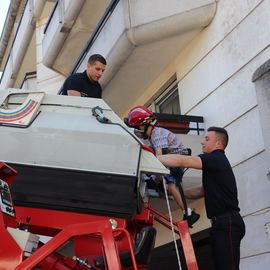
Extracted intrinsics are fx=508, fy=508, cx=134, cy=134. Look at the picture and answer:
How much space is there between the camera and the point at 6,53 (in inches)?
880

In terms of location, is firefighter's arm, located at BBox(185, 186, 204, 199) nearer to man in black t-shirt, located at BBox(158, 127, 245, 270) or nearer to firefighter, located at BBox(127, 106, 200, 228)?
man in black t-shirt, located at BBox(158, 127, 245, 270)

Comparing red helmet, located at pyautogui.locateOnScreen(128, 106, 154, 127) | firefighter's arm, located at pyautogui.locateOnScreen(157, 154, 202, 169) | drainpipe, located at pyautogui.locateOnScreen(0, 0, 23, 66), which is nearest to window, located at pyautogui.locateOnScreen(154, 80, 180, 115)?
red helmet, located at pyautogui.locateOnScreen(128, 106, 154, 127)

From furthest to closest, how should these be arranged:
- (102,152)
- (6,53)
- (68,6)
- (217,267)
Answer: (6,53) → (68,6) → (217,267) → (102,152)

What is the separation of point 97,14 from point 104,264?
9.61 metres

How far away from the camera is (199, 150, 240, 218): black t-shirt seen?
503cm

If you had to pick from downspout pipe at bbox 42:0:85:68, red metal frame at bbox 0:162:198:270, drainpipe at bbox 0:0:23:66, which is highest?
drainpipe at bbox 0:0:23:66

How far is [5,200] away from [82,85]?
2.14 m

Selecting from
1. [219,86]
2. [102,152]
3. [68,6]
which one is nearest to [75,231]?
[102,152]

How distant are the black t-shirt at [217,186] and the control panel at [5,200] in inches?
78.3

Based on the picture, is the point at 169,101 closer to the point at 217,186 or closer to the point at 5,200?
the point at 217,186

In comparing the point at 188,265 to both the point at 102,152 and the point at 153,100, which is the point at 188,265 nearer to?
the point at 102,152

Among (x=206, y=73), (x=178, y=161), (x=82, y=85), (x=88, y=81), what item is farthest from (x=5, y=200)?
(x=206, y=73)

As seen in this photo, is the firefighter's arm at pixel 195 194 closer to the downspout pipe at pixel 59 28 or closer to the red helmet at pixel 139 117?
the red helmet at pixel 139 117

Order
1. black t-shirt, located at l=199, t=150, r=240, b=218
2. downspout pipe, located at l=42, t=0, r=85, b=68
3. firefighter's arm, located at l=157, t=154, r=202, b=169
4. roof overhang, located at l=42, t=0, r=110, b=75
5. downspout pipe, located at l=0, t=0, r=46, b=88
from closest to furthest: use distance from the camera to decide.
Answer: firefighter's arm, located at l=157, t=154, r=202, b=169 < black t-shirt, located at l=199, t=150, r=240, b=218 < downspout pipe, located at l=42, t=0, r=85, b=68 < roof overhang, located at l=42, t=0, r=110, b=75 < downspout pipe, located at l=0, t=0, r=46, b=88
